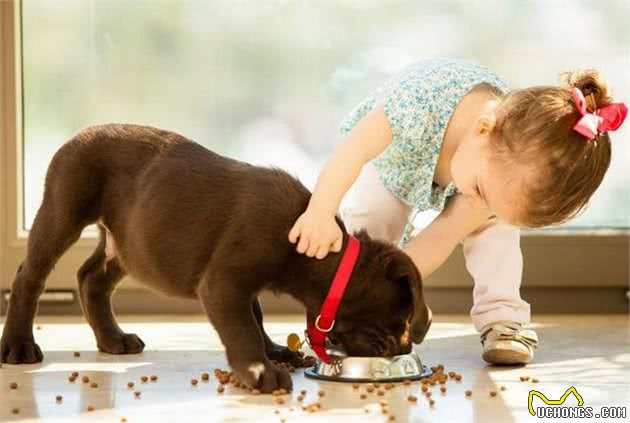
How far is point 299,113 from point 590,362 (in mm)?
1513

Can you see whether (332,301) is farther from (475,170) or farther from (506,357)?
(506,357)

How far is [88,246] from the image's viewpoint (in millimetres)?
3863

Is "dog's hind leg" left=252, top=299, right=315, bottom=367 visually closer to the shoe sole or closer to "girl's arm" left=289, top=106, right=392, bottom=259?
"girl's arm" left=289, top=106, right=392, bottom=259

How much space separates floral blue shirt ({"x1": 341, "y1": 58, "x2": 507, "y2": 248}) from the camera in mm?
2906

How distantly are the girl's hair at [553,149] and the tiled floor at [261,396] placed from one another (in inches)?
16.3

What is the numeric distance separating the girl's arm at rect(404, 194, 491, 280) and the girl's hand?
55 centimetres

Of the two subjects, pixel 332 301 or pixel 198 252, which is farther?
pixel 198 252

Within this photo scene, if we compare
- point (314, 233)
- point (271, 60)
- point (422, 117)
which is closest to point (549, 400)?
point (314, 233)

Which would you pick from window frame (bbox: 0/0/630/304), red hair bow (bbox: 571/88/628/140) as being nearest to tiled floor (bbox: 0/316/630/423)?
window frame (bbox: 0/0/630/304)

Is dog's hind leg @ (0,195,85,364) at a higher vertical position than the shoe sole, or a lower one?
higher

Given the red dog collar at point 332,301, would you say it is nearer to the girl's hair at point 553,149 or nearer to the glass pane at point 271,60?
the girl's hair at point 553,149

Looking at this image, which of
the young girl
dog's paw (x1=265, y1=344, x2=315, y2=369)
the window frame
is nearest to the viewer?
the young girl

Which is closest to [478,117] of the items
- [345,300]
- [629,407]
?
[345,300]

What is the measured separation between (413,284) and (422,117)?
→ 606mm
